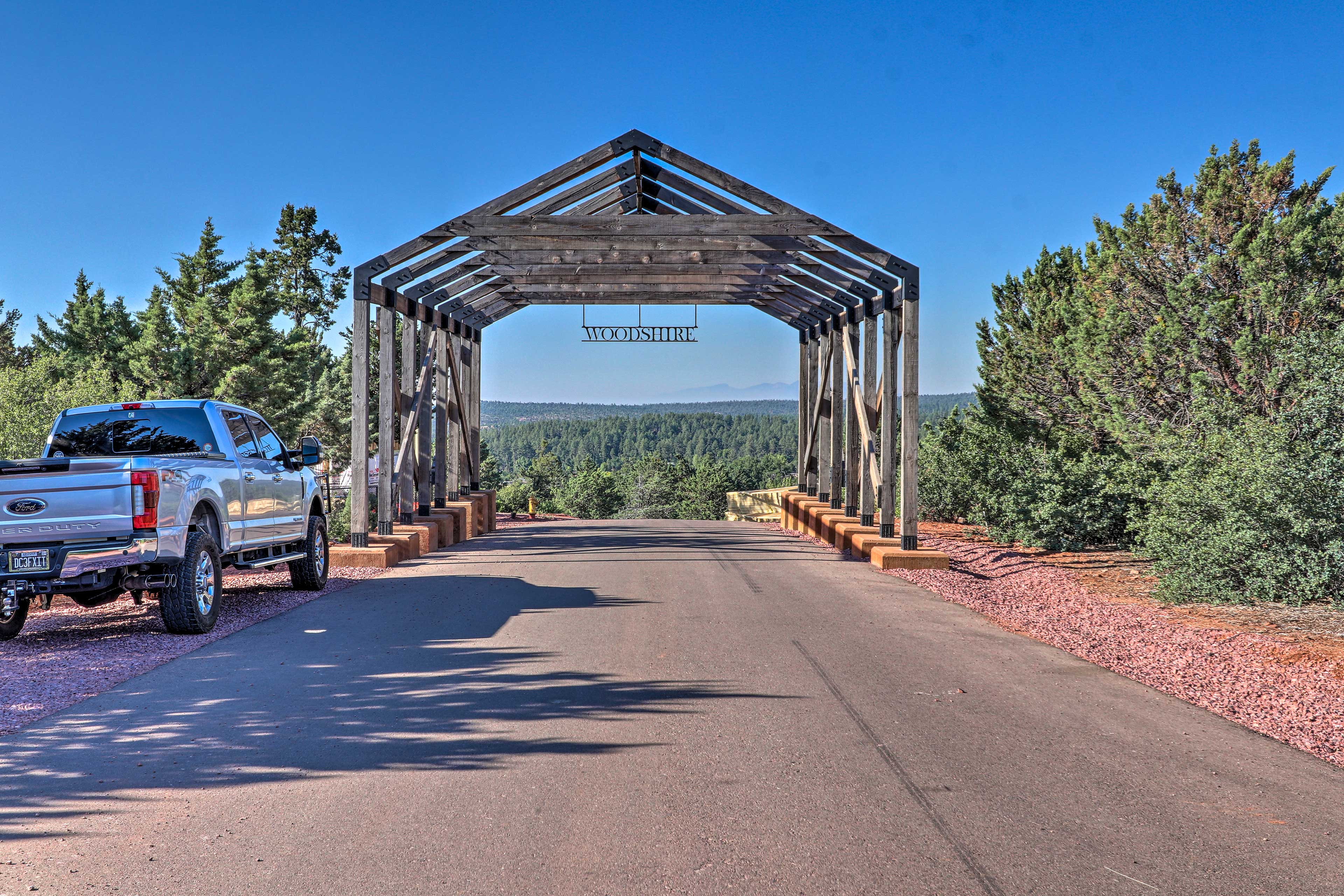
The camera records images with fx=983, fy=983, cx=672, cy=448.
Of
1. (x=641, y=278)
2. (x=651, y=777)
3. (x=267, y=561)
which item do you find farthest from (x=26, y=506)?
(x=641, y=278)

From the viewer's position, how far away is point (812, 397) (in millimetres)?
23609

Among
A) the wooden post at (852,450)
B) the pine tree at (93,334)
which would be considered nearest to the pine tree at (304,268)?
the pine tree at (93,334)

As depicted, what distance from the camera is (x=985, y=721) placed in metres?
5.82

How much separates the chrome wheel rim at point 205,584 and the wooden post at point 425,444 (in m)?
8.78

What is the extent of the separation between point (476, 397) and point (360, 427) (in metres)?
8.47

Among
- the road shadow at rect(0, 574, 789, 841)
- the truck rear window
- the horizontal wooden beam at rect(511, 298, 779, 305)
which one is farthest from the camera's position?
the horizontal wooden beam at rect(511, 298, 779, 305)

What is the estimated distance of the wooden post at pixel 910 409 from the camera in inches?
566

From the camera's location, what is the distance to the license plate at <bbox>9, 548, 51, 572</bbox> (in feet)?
25.8

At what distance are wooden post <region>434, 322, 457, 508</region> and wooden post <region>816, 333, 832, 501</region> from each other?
310 inches

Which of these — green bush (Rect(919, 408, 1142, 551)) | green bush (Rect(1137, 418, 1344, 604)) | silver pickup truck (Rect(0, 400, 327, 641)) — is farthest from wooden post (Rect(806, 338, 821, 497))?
silver pickup truck (Rect(0, 400, 327, 641))

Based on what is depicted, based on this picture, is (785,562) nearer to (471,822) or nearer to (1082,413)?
(1082,413)

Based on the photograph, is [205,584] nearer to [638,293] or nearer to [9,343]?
[638,293]

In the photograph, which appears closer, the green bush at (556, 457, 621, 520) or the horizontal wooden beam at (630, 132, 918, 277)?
the horizontal wooden beam at (630, 132, 918, 277)

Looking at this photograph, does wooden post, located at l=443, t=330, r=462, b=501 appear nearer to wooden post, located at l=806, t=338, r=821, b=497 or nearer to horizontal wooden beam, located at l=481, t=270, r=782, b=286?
horizontal wooden beam, located at l=481, t=270, r=782, b=286
